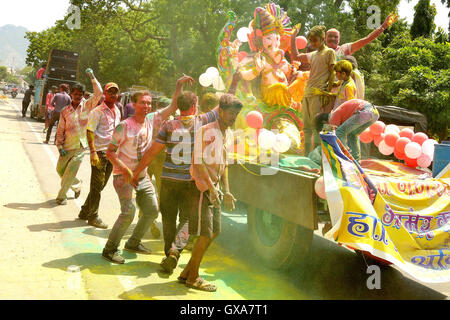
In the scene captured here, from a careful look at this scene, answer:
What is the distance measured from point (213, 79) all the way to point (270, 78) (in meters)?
1.31

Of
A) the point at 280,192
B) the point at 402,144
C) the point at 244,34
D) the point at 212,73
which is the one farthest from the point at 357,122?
the point at 212,73

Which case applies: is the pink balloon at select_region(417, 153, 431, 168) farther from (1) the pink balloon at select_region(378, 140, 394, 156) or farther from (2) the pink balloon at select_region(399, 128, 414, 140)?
(2) the pink balloon at select_region(399, 128, 414, 140)

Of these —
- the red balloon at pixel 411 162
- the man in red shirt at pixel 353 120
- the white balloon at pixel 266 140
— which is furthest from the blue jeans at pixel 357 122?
the red balloon at pixel 411 162

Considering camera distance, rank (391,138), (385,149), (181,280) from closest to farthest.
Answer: (181,280) → (391,138) → (385,149)

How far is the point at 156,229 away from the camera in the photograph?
7.19 m

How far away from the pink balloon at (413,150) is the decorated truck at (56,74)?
78.1 ft

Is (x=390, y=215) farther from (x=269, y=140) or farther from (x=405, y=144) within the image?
(x=405, y=144)

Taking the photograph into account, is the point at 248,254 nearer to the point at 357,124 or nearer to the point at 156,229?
the point at 156,229

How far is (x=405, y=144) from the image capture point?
7.37 meters

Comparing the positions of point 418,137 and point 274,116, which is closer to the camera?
point 418,137

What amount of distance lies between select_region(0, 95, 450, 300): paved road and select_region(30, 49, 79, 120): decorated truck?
67.4ft

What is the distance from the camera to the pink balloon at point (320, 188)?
15.6 ft
